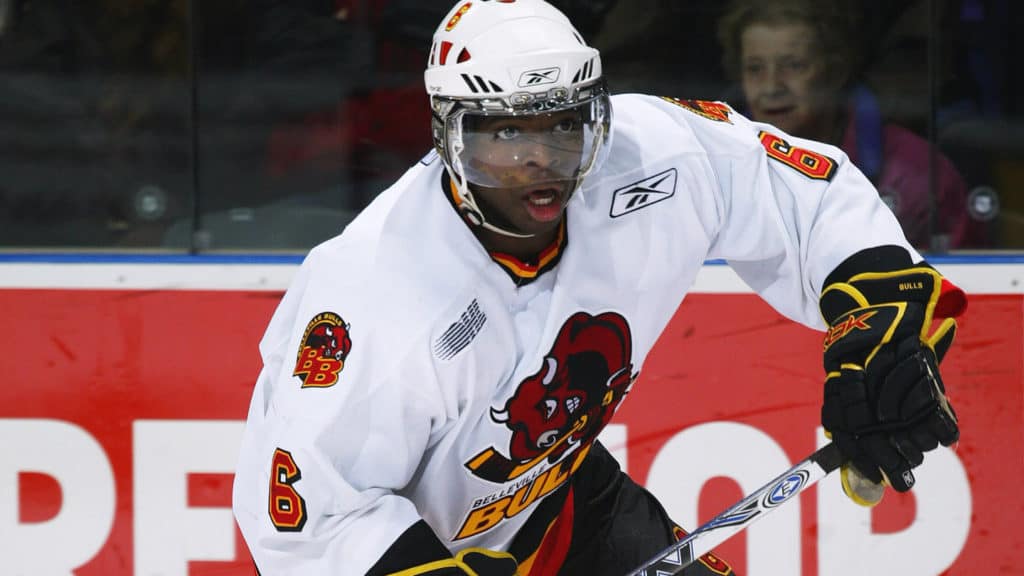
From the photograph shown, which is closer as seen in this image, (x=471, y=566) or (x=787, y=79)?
(x=471, y=566)

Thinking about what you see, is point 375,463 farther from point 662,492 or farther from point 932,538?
point 932,538

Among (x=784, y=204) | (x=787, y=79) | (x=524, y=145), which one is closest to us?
(x=524, y=145)

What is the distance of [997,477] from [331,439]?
1624 mm

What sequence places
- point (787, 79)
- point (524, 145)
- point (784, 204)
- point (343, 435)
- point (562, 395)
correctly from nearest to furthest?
point (343, 435)
point (524, 145)
point (562, 395)
point (784, 204)
point (787, 79)

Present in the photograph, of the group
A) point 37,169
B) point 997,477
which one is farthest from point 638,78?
point 37,169

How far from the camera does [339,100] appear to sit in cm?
315

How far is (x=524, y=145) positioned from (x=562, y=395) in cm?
36

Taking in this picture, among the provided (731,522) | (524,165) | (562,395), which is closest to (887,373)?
(731,522)

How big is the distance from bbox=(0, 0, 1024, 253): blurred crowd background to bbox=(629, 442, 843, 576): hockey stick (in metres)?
1.15

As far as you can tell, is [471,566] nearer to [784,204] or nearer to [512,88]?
[512,88]

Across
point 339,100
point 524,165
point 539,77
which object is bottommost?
point 339,100

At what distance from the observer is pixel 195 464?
9.89 ft

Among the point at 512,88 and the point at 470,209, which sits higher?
the point at 512,88

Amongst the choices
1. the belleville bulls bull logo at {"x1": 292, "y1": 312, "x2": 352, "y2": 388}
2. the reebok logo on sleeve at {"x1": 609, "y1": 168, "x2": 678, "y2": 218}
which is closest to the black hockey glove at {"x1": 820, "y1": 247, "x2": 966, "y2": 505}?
the reebok logo on sleeve at {"x1": 609, "y1": 168, "x2": 678, "y2": 218}
